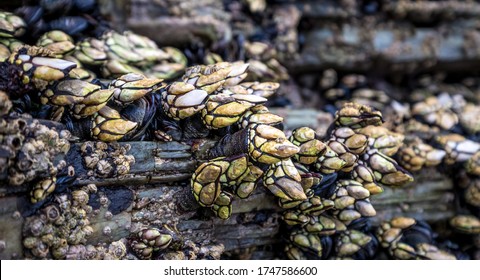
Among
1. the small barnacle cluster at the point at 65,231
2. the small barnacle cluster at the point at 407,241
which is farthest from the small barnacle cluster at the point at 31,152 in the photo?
the small barnacle cluster at the point at 407,241

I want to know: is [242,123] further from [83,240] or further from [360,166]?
[83,240]

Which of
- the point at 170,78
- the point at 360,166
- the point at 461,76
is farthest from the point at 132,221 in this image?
the point at 461,76

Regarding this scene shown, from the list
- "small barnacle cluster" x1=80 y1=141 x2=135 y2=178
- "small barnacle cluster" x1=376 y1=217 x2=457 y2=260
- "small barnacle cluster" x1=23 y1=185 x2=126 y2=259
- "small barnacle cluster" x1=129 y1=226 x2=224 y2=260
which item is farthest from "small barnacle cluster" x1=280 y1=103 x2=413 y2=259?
"small barnacle cluster" x1=23 y1=185 x2=126 y2=259

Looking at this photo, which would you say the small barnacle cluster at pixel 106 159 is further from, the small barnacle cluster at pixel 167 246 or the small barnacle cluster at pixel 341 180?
the small barnacle cluster at pixel 341 180

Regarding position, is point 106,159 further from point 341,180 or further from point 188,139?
point 341,180

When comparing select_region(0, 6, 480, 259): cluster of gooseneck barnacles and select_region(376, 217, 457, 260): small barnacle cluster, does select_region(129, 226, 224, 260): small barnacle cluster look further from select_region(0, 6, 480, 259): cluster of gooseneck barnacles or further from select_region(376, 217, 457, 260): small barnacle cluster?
select_region(376, 217, 457, 260): small barnacle cluster

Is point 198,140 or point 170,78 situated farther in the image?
point 170,78

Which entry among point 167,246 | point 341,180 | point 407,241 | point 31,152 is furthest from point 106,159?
point 407,241

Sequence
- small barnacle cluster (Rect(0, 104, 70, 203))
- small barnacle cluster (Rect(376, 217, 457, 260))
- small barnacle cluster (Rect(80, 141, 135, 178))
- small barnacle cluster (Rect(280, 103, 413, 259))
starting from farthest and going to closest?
small barnacle cluster (Rect(376, 217, 457, 260)) < small barnacle cluster (Rect(280, 103, 413, 259)) < small barnacle cluster (Rect(80, 141, 135, 178)) < small barnacle cluster (Rect(0, 104, 70, 203))
